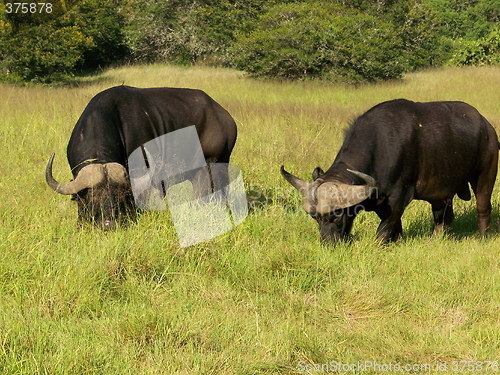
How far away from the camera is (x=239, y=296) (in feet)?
15.8

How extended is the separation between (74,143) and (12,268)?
2.27 m

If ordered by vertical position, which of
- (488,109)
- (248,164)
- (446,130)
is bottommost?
(488,109)

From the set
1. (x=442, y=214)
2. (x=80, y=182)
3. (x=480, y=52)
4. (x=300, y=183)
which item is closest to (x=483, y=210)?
(x=442, y=214)

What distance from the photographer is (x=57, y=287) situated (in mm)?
4477

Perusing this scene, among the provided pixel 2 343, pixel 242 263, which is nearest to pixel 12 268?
pixel 2 343

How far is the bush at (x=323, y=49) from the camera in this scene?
76.2ft

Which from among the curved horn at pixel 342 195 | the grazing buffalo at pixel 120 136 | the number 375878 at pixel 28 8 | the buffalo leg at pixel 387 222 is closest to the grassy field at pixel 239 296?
the buffalo leg at pixel 387 222

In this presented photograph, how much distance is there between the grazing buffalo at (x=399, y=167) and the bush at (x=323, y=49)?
16286 mm

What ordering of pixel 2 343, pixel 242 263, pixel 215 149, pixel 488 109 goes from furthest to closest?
pixel 488 109 → pixel 215 149 → pixel 242 263 → pixel 2 343

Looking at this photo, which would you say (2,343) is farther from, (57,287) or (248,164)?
(248,164)

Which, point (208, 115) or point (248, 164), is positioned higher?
point (208, 115)

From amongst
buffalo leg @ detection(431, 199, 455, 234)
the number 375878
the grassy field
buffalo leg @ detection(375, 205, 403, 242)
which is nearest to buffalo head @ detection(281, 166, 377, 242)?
the grassy field

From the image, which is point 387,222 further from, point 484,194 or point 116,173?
point 116,173

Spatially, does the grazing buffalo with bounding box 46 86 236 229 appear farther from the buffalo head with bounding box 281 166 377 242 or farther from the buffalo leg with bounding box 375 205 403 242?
the buffalo leg with bounding box 375 205 403 242
